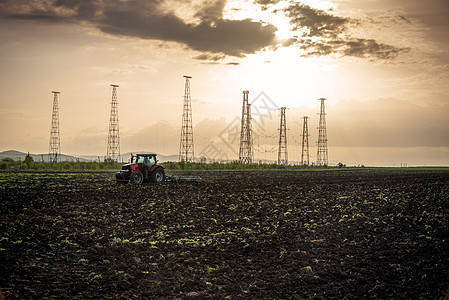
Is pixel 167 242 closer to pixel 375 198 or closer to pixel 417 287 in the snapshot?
pixel 417 287

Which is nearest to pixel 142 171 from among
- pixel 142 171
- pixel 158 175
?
pixel 142 171

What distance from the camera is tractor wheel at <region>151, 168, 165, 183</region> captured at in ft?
104

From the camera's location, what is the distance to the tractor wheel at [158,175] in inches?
1246

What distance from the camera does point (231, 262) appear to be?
1130cm

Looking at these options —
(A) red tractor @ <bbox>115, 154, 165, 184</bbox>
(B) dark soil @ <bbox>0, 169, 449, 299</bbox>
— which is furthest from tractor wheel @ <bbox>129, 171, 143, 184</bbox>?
(B) dark soil @ <bbox>0, 169, 449, 299</bbox>

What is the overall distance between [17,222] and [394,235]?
14749mm

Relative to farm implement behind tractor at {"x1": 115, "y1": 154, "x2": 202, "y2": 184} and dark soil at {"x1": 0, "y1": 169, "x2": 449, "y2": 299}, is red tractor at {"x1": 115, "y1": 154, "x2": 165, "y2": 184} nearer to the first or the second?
farm implement behind tractor at {"x1": 115, "y1": 154, "x2": 202, "y2": 184}

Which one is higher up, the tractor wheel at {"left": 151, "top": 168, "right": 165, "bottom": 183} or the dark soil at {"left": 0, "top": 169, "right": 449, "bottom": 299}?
the tractor wheel at {"left": 151, "top": 168, "right": 165, "bottom": 183}

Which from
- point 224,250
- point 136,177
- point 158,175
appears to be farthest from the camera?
point 158,175

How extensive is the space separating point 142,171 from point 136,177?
91cm

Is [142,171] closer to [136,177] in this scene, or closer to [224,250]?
[136,177]

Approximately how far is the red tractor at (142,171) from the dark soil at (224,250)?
10.2 m

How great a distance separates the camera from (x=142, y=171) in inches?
A: 1240

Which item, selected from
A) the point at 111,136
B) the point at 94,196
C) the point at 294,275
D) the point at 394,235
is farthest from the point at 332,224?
the point at 111,136
